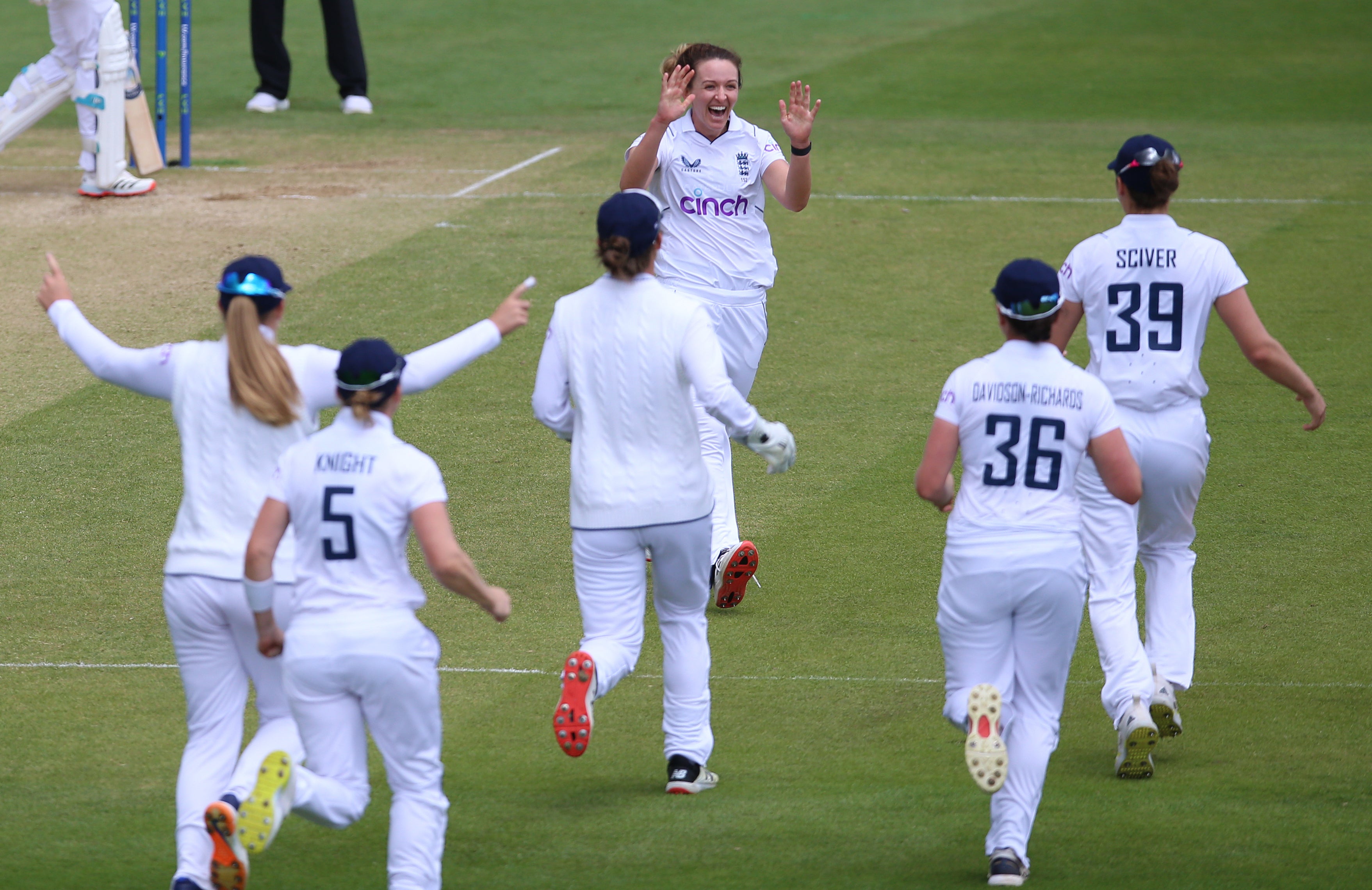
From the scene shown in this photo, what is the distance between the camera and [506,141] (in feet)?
61.2

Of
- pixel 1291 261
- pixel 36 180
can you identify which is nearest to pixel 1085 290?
pixel 1291 261

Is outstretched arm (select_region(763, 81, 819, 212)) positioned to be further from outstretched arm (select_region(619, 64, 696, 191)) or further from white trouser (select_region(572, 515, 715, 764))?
white trouser (select_region(572, 515, 715, 764))

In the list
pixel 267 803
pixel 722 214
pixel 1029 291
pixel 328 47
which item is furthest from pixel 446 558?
pixel 328 47

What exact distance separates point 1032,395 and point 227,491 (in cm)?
251

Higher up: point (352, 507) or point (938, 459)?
point (938, 459)

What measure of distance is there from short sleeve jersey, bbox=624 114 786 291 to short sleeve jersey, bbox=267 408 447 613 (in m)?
3.44

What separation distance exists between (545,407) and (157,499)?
4.28 m

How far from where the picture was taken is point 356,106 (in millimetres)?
20391

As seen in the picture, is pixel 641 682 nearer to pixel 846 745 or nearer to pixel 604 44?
pixel 846 745

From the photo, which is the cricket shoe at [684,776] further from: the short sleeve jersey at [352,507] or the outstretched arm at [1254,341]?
the outstretched arm at [1254,341]

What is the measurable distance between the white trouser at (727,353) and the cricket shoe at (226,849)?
3510mm

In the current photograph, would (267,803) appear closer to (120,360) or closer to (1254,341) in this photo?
(120,360)

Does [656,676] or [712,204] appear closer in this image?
[656,676]

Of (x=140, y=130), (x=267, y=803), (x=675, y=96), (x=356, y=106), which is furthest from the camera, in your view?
(x=356, y=106)
